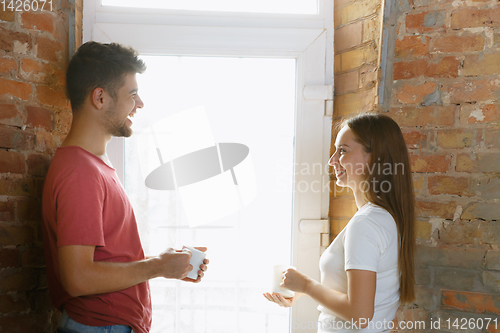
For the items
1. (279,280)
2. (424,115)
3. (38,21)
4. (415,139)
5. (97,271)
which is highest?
(38,21)

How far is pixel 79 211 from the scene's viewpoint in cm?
107

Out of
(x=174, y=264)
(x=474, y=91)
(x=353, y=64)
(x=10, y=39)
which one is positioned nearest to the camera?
(x=174, y=264)

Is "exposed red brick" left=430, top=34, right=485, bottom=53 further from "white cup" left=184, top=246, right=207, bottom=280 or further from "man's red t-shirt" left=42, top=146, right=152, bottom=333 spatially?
"man's red t-shirt" left=42, top=146, right=152, bottom=333

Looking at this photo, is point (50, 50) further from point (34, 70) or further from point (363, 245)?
point (363, 245)

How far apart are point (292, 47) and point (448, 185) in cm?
91

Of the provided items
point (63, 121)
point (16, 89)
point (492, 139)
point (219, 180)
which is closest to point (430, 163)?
point (492, 139)

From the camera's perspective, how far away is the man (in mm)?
1072

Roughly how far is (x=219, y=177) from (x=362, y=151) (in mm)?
672

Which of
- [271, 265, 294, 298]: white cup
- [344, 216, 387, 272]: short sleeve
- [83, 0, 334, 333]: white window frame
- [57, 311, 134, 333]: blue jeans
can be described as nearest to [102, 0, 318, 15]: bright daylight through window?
[83, 0, 334, 333]: white window frame

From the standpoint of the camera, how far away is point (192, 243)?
1.66 metres

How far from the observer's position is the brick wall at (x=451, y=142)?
1436 mm

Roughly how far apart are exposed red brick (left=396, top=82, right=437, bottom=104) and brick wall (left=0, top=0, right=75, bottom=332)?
1.47m

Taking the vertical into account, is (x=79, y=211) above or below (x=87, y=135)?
below

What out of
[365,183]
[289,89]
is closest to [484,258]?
[365,183]
